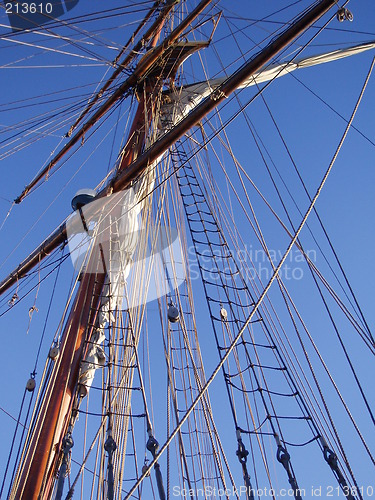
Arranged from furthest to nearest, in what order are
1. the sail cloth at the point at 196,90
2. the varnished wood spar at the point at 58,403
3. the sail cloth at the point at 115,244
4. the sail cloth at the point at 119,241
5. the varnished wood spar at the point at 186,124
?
1. the sail cloth at the point at 196,90
2. the varnished wood spar at the point at 186,124
3. the sail cloth at the point at 115,244
4. the sail cloth at the point at 119,241
5. the varnished wood spar at the point at 58,403

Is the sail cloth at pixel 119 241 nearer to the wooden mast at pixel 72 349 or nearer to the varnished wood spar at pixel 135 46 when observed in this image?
the wooden mast at pixel 72 349

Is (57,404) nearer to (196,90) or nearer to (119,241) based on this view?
(119,241)

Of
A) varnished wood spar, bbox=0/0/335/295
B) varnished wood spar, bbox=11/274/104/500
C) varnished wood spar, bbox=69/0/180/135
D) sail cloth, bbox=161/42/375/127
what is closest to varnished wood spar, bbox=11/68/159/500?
varnished wood spar, bbox=11/274/104/500

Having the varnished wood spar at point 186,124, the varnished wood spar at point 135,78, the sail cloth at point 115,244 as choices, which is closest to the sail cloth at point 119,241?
the sail cloth at point 115,244

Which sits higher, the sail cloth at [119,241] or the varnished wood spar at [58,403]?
the sail cloth at [119,241]

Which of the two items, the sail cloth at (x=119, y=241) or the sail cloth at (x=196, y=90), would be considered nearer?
the sail cloth at (x=119, y=241)

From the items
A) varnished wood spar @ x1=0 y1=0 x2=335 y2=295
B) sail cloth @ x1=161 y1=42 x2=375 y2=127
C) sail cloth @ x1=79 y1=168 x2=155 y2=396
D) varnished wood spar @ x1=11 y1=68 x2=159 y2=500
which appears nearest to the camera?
varnished wood spar @ x1=11 y1=68 x2=159 y2=500

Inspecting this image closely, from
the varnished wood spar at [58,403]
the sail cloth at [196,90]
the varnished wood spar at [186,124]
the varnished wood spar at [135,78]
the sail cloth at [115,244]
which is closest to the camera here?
the varnished wood spar at [58,403]

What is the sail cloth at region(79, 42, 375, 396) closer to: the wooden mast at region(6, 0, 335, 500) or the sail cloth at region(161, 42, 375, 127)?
the sail cloth at region(161, 42, 375, 127)

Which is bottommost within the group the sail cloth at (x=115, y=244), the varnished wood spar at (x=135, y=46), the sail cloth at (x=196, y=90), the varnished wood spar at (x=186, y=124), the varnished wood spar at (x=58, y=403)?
the varnished wood spar at (x=58, y=403)

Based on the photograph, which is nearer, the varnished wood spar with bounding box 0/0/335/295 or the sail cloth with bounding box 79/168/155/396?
the sail cloth with bounding box 79/168/155/396

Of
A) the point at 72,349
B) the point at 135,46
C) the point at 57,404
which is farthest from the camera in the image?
the point at 135,46

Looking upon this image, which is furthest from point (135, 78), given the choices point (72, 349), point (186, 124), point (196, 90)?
point (72, 349)

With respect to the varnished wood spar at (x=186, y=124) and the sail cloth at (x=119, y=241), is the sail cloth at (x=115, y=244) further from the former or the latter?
the varnished wood spar at (x=186, y=124)
